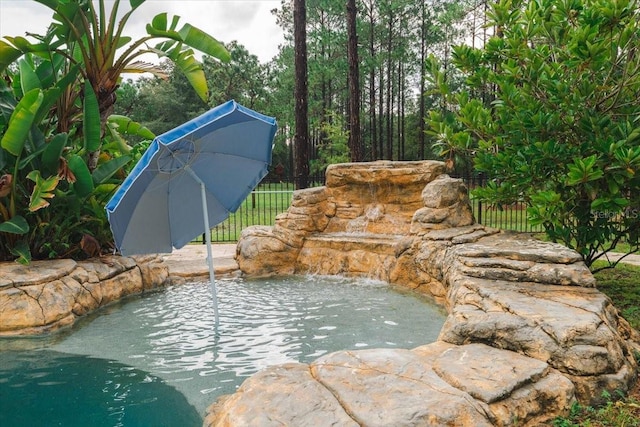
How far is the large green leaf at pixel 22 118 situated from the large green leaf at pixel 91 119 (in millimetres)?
878

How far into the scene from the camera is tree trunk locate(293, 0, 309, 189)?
13.4 m

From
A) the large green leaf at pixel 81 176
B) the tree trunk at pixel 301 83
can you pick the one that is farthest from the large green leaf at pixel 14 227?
the tree trunk at pixel 301 83

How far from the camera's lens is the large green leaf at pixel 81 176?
22.7 feet

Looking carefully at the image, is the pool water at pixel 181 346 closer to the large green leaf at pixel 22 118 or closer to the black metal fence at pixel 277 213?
the large green leaf at pixel 22 118

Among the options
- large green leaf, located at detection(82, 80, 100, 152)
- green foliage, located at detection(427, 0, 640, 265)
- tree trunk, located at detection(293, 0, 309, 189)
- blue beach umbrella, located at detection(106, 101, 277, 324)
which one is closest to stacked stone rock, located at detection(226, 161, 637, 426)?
green foliage, located at detection(427, 0, 640, 265)

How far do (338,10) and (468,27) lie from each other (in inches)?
346

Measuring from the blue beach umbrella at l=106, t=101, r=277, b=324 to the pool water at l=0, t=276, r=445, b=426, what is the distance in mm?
790

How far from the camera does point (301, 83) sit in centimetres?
1370

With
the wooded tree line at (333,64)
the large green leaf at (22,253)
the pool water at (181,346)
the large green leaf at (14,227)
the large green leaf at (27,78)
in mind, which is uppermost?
the wooded tree line at (333,64)

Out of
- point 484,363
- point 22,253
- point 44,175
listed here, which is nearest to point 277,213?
point 44,175

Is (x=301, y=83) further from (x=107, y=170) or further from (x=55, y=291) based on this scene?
(x=55, y=291)

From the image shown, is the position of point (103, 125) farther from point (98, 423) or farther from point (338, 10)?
point (338, 10)

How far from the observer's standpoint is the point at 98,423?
11.6 ft

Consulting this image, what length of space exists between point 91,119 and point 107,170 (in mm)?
784
